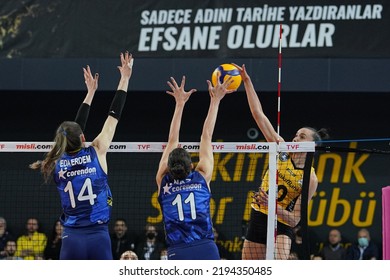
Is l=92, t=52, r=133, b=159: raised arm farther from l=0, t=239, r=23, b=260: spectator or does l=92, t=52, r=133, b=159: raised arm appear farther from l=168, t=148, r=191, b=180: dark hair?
l=0, t=239, r=23, b=260: spectator

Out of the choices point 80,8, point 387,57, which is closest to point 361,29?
point 387,57

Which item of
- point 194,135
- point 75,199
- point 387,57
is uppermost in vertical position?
point 387,57

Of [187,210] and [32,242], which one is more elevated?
[187,210]

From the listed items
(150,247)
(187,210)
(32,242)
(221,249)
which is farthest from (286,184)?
(32,242)

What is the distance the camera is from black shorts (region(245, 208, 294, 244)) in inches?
389

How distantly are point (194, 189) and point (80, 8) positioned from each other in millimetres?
8841

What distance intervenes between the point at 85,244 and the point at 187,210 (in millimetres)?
1017

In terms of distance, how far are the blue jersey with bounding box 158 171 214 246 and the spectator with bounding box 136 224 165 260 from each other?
7.31 m

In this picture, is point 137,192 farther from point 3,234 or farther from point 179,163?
point 179,163

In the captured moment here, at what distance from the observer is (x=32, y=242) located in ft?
51.6

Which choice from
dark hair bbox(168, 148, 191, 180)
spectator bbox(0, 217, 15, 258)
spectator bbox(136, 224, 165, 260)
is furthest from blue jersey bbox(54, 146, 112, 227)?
spectator bbox(0, 217, 15, 258)

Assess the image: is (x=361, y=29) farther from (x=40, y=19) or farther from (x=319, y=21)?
(x=40, y=19)

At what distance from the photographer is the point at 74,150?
8359 millimetres

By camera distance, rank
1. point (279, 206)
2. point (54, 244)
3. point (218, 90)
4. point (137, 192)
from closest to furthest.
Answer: point (218, 90) → point (279, 206) → point (54, 244) → point (137, 192)
